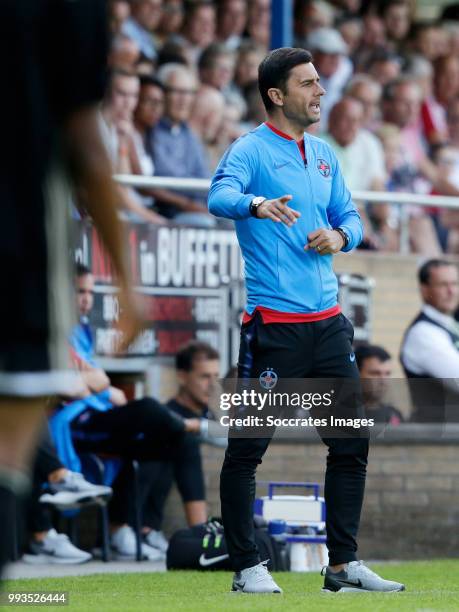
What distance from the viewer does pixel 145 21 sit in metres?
12.7

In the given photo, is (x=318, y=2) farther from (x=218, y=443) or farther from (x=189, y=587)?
(x=189, y=587)

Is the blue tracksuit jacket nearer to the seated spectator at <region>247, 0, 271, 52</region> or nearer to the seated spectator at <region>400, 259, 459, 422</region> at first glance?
the seated spectator at <region>400, 259, 459, 422</region>

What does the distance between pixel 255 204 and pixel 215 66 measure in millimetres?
6783

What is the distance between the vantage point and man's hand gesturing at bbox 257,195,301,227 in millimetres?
5930

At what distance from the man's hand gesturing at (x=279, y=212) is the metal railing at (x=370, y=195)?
4.18 metres

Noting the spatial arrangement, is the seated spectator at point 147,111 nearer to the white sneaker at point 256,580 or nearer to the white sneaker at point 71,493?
the white sneaker at point 71,493

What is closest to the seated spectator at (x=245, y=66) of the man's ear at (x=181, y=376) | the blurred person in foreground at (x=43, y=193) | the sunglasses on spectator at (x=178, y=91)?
the sunglasses on spectator at (x=178, y=91)

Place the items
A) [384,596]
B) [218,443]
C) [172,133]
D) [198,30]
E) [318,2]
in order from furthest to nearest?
1. [318,2]
2. [198,30]
3. [172,133]
4. [218,443]
5. [384,596]

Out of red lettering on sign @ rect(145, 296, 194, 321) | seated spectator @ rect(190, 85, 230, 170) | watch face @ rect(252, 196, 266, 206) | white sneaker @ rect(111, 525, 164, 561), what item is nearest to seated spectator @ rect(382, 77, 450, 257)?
seated spectator @ rect(190, 85, 230, 170)

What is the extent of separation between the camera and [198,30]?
13102 mm

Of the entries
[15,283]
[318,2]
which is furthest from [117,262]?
[318,2]

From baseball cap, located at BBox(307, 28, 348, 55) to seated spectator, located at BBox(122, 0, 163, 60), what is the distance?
177 cm

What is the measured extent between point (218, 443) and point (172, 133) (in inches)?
107

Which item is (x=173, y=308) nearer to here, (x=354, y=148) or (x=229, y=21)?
(x=354, y=148)
